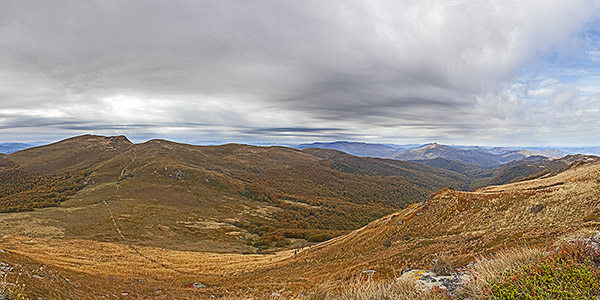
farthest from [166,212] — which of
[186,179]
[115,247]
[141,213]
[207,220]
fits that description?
[186,179]

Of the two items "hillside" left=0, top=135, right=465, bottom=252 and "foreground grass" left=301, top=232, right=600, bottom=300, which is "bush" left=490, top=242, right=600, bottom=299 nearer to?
"foreground grass" left=301, top=232, right=600, bottom=300

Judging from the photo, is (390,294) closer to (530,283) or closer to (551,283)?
(530,283)

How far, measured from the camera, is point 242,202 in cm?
15150

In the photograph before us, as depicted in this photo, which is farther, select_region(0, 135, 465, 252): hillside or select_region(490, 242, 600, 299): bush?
select_region(0, 135, 465, 252): hillside

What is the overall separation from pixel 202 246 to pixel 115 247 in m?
21.9

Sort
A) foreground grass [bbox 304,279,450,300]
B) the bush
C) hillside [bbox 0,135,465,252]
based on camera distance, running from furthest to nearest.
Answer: hillside [bbox 0,135,465,252] < foreground grass [bbox 304,279,450,300] < the bush

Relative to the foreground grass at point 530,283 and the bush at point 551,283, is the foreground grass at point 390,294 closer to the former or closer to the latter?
the foreground grass at point 530,283

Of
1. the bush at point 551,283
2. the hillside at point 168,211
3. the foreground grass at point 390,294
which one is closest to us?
the bush at point 551,283

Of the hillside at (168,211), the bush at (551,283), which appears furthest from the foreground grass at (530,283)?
the hillside at (168,211)

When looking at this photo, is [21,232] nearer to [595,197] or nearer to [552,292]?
[552,292]

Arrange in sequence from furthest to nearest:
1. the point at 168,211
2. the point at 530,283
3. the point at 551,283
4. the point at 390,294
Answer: the point at 168,211 < the point at 390,294 < the point at 551,283 < the point at 530,283

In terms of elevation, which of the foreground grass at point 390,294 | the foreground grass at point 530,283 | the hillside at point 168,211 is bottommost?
the hillside at point 168,211

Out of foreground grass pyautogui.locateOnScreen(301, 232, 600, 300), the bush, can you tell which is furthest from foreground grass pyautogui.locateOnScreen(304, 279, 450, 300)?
the bush

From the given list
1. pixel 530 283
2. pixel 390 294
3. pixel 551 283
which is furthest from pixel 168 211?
pixel 551 283
